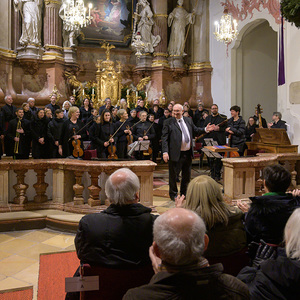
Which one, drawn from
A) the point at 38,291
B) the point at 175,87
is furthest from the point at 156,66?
the point at 38,291

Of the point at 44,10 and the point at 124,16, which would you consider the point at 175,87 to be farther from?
the point at 44,10

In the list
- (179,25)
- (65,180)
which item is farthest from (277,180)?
(179,25)

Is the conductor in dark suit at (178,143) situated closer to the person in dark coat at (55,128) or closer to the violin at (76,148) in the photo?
the violin at (76,148)

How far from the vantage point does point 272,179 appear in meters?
2.70

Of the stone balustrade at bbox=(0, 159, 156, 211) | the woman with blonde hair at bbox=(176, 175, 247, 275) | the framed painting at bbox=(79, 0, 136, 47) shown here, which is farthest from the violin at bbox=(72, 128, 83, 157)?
the framed painting at bbox=(79, 0, 136, 47)

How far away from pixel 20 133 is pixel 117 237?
5888 millimetres

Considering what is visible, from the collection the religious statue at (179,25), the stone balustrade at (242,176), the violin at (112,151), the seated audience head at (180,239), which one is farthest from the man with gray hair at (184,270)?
the religious statue at (179,25)

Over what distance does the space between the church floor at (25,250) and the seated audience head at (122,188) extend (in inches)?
54.5

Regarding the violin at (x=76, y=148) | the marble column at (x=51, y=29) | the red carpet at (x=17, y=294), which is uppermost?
the marble column at (x=51, y=29)

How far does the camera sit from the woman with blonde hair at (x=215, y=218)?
2186 millimetres

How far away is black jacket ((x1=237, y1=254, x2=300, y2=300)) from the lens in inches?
62.1

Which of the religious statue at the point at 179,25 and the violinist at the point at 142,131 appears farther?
the religious statue at the point at 179,25

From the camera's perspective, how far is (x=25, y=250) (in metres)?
4.12

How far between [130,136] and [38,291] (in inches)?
193
